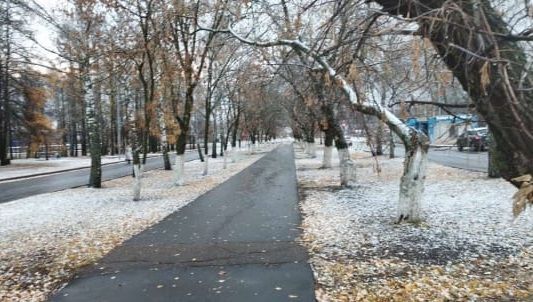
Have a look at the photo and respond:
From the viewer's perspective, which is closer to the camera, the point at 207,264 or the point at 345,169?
the point at 207,264

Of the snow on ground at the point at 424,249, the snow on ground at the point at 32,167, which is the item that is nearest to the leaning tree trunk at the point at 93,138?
the snow on ground at the point at 424,249

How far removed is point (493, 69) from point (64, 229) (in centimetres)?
937

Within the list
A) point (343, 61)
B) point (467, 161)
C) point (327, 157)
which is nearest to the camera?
point (343, 61)

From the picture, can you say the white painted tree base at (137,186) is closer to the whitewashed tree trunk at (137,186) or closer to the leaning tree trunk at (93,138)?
the whitewashed tree trunk at (137,186)

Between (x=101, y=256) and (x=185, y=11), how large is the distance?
31.3ft

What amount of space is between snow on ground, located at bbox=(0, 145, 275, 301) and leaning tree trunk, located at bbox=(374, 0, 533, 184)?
→ 535 cm

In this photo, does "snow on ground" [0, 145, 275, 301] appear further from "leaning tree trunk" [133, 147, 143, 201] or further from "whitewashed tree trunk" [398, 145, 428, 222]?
"whitewashed tree trunk" [398, 145, 428, 222]

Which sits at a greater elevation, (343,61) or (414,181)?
(343,61)

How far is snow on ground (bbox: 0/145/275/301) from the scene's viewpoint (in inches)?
260

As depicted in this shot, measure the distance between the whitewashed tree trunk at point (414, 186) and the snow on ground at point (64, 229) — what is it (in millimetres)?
5511

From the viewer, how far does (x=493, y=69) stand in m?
2.80

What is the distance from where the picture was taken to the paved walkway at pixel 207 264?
5.59 m

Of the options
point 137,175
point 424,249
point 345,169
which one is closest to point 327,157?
point 345,169

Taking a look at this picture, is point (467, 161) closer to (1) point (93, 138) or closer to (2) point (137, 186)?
(2) point (137, 186)
